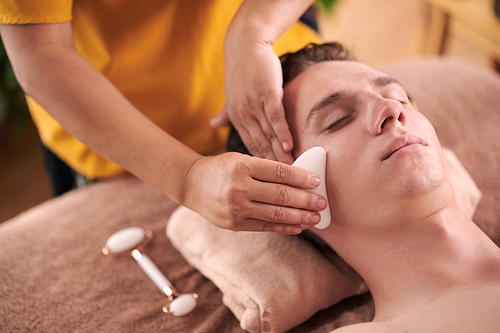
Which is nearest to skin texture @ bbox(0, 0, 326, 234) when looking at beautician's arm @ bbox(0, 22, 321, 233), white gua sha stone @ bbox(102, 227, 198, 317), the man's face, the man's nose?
beautician's arm @ bbox(0, 22, 321, 233)

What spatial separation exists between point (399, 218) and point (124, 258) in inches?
34.4

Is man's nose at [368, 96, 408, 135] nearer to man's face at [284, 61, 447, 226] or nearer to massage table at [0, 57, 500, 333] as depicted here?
man's face at [284, 61, 447, 226]

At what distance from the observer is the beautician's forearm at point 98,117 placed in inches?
37.3

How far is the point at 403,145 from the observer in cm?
89

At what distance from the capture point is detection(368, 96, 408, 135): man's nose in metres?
0.90

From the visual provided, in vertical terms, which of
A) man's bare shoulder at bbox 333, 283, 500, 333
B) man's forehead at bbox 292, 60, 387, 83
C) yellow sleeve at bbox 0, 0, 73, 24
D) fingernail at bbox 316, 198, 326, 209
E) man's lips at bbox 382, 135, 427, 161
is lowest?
man's bare shoulder at bbox 333, 283, 500, 333

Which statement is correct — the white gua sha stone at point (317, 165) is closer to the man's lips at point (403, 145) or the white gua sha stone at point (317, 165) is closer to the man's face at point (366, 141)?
the man's face at point (366, 141)

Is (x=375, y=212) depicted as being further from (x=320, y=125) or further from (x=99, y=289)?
(x=99, y=289)

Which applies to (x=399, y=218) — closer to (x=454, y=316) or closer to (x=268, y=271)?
(x=454, y=316)

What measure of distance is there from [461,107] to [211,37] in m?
1.16

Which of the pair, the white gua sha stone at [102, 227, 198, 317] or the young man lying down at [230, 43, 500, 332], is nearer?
the young man lying down at [230, 43, 500, 332]

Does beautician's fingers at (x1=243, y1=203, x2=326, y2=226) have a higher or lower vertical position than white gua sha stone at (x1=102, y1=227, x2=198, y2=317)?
higher

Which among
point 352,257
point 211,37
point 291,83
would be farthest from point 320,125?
point 211,37

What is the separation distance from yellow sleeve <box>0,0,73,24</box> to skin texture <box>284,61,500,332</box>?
0.74 m
